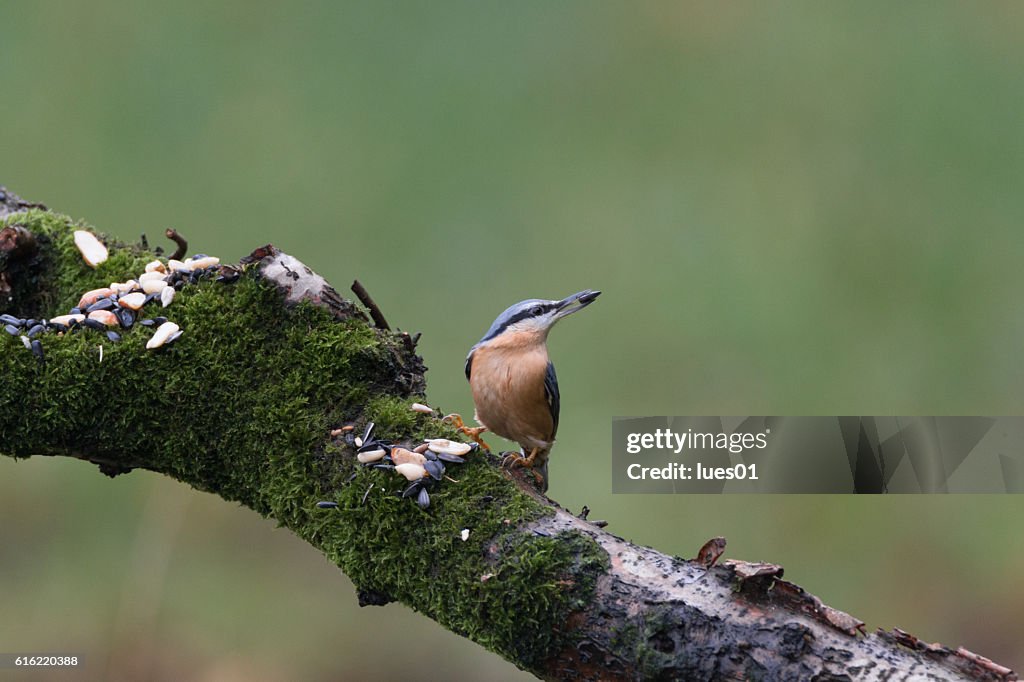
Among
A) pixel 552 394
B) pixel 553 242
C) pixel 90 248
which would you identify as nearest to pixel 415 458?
pixel 552 394

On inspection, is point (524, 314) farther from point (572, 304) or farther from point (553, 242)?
point (553, 242)

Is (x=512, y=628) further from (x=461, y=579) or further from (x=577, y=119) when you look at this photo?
(x=577, y=119)

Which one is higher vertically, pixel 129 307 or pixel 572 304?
pixel 572 304

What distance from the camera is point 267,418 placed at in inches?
80.9

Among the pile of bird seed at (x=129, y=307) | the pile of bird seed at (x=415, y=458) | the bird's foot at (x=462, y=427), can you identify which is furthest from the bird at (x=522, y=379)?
the pile of bird seed at (x=129, y=307)

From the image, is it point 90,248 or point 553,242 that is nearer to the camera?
point 90,248

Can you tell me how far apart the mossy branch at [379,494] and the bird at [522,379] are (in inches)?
20.0

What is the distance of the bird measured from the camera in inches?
105

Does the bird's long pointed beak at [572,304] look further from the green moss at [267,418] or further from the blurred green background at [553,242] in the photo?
the blurred green background at [553,242]

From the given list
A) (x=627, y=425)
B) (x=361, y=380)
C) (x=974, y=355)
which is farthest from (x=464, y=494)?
(x=974, y=355)

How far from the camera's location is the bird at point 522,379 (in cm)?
268

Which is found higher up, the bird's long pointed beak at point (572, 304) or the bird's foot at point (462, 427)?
the bird's long pointed beak at point (572, 304)

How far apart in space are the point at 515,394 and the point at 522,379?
49 millimetres

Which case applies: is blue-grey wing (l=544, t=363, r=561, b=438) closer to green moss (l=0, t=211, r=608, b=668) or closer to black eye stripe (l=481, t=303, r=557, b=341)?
black eye stripe (l=481, t=303, r=557, b=341)
